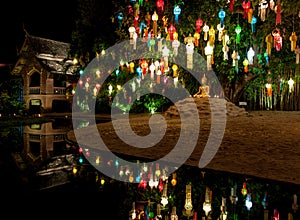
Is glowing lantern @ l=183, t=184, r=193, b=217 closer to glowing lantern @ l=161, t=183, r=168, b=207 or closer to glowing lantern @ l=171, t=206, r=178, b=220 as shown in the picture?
glowing lantern @ l=171, t=206, r=178, b=220

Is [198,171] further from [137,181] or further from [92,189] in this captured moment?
[92,189]

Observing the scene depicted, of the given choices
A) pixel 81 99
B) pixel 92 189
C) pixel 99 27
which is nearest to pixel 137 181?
pixel 92 189

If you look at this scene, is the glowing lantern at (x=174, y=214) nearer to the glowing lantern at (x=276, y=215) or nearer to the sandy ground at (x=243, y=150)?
the glowing lantern at (x=276, y=215)

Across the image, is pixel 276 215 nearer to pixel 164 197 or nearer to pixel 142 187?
pixel 164 197

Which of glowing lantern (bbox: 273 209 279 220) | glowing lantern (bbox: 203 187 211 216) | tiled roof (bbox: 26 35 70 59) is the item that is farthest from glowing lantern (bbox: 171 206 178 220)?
tiled roof (bbox: 26 35 70 59)

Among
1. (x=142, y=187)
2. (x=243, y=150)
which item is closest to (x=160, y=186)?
(x=142, y=187)

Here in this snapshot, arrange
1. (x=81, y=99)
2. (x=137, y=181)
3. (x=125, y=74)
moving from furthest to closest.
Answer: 1. (x=81, y=99)
2. (x=125, y=74)
3. (x=137, y=181)

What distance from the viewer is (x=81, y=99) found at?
24.6 meters

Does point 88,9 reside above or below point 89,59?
above

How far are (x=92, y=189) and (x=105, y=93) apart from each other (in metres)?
A: 15.5

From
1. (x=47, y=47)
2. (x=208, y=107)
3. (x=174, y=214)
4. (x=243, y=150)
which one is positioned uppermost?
(x=47, y=47)

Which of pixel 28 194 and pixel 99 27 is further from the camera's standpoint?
pixel 99 27

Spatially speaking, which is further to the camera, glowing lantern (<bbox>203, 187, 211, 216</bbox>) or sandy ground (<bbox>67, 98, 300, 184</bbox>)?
sandy ground (<bbox>67, 98, 300, 184</bbox>)

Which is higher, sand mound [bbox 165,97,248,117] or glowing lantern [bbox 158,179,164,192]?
sand mound [bbox 165,97,248,117]
